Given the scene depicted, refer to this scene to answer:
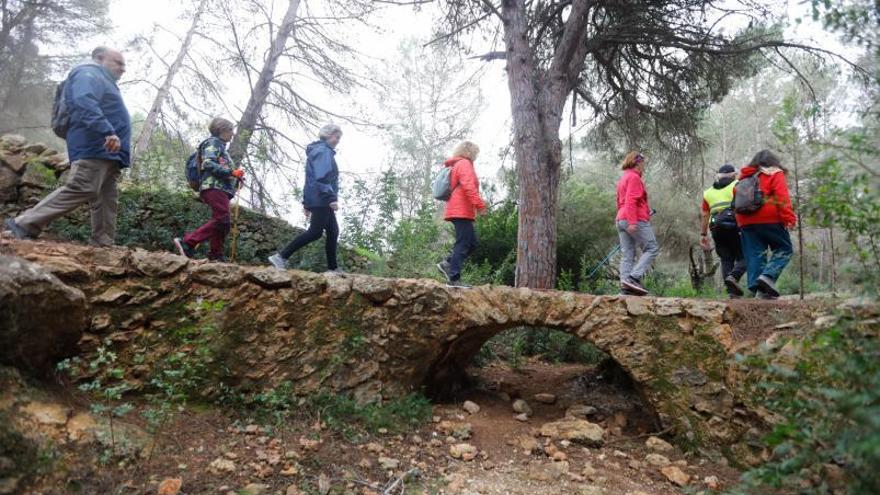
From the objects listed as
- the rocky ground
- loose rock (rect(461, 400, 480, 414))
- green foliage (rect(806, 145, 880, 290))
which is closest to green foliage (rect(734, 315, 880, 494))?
green foliage (rect(806, 145, 880, 290))

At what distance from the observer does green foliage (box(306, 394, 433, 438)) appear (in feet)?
12.3

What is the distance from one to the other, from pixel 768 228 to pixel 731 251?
889 millimetres

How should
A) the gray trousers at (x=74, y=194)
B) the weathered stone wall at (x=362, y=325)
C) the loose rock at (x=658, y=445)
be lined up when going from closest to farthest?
1. the weathered stone wall at (x=362, y=325)
2. the gray trousers at (x=74, y=194)
3. the loose rock at (x=658, y=445)

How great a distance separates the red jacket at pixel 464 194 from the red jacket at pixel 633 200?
1472 mm

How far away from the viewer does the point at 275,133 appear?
28.8 ft

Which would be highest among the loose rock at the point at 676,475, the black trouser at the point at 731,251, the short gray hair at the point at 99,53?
the short gray hair at the point at 99,53

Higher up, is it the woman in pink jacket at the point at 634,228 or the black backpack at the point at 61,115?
the black backpack at the point at 61,115

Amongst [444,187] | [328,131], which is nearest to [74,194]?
[328,131]

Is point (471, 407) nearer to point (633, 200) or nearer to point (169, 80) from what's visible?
point (633, 200)

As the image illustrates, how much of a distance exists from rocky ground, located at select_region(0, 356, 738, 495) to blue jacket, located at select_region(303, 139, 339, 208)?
213cm

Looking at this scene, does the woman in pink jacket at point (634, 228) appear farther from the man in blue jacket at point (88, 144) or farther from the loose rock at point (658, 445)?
the man in blue jacket at point (88, 144)

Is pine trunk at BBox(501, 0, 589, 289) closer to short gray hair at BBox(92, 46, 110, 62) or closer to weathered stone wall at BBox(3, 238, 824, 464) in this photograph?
weathered stone wall at BBox(3, 238, 824, 464)

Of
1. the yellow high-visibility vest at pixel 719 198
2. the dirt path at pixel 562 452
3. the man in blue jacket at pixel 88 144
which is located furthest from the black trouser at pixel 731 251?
the man in blue jacket at pixel 88 144

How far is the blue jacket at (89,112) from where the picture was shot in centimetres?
379
